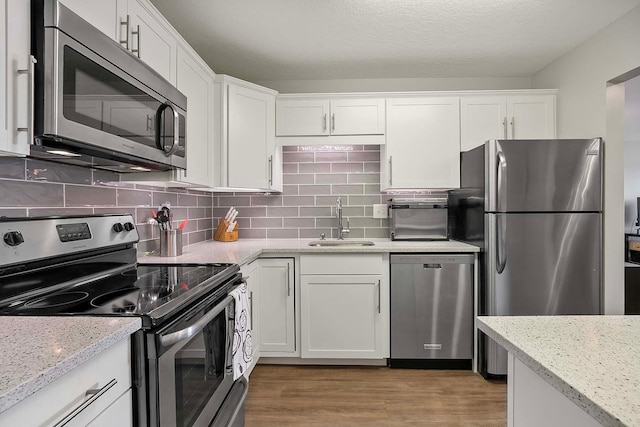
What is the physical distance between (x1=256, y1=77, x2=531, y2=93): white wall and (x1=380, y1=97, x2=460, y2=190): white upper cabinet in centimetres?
39

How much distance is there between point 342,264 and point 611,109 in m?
2.09

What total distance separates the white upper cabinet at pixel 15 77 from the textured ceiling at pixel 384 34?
53.3 inches

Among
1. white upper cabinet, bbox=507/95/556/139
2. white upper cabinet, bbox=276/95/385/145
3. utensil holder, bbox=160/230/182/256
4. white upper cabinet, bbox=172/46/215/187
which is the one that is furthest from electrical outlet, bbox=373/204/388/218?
utensil holder, bbox=160/230/182/256

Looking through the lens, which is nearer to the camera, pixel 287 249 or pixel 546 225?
pixel 546 225

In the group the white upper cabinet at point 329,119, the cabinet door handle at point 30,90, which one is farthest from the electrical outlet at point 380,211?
the cabinet door handle at point 30,90

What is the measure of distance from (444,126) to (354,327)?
1.73 meters

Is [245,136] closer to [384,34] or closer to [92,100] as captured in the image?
[384,34]

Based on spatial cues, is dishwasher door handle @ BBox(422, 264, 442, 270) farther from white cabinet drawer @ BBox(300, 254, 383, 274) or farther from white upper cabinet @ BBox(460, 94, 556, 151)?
white upper cabinet @ BBox(460, 94, 556, 151)

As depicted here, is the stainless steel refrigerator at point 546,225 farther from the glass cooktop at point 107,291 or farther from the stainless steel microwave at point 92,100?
the stainless steel microwave at point 92,100

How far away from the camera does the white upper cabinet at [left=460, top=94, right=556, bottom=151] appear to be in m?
2.96

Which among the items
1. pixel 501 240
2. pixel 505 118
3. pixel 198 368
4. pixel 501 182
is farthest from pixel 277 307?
pixel 505 118

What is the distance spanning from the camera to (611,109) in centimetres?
246

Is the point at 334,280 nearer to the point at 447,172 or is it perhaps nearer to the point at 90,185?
the point at 447,172

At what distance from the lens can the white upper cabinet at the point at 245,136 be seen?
8.78 ft
